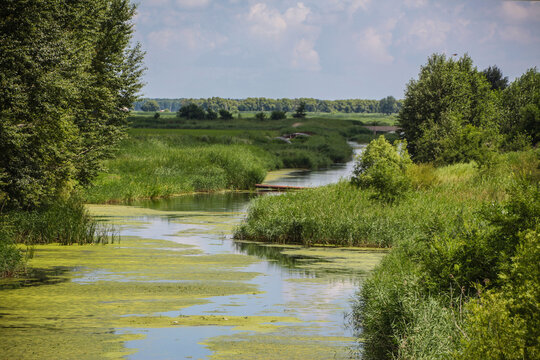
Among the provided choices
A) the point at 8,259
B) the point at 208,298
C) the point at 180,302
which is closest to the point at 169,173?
the point at 8,259

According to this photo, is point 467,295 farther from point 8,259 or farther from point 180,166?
point 180,166

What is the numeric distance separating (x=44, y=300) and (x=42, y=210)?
8627mm

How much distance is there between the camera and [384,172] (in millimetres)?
24375

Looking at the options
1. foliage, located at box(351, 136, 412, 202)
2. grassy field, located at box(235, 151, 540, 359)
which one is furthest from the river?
foliage, located at box(351, 136, 412, 202)

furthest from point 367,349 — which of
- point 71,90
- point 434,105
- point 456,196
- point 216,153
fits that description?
point 216,153

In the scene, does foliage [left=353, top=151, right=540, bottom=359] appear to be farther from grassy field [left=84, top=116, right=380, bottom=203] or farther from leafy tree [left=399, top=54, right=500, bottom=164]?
leafy tree [left=399, top=54, right=500, bottom=164]

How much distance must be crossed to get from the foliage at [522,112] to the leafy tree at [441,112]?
3.75m

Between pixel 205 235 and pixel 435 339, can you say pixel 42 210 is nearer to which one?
pixel 205 235

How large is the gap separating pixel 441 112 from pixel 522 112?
13958mm

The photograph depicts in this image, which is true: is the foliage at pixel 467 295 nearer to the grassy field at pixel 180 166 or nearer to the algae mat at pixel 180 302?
the algae mat at pixel 180 302

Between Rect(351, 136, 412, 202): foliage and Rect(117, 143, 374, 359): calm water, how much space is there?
4.66m

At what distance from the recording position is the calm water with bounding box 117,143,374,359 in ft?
39.5

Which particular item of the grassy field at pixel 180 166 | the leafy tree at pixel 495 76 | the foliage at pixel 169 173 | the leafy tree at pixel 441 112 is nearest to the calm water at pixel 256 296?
the grassy field at pixel 180 166

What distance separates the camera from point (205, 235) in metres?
26.0
